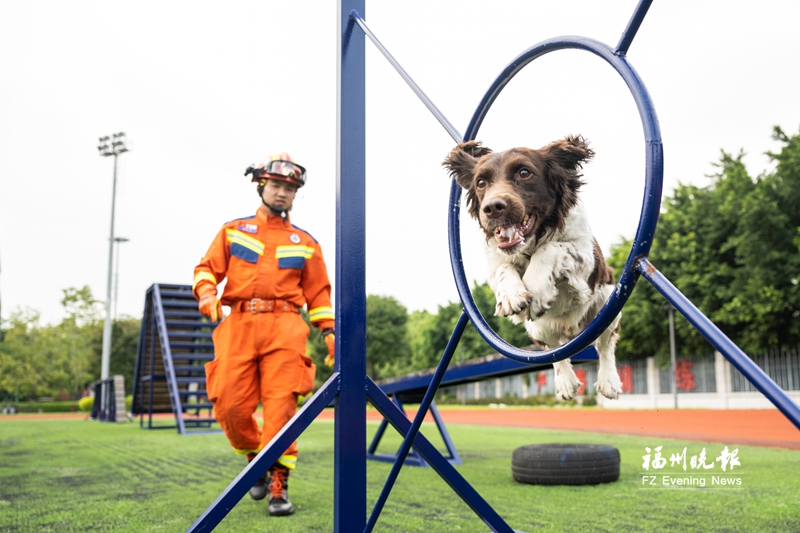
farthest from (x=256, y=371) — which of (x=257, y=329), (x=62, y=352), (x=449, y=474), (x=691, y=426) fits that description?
(x=62, y=352)

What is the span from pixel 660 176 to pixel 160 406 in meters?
14.2

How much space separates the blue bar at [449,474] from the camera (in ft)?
7.78

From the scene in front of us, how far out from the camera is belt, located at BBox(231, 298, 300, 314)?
3721 mm

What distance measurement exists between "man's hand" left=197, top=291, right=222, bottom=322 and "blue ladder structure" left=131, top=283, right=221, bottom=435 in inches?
280

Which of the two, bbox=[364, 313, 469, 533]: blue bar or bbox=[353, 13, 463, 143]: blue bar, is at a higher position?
bbox=[353, 13, 463, 143]: blue bar

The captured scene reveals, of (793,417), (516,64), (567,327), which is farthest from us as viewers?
(516,64)

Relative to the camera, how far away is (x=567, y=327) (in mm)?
1585

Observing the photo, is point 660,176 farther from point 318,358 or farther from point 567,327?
point 318,358

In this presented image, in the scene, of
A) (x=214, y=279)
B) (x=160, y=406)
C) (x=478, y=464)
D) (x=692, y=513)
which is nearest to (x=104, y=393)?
(x=160, y=406)

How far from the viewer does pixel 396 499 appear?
4012 millimetres

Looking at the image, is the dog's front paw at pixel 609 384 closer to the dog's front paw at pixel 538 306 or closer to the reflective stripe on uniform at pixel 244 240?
the dog's front paw at pixel 538 306

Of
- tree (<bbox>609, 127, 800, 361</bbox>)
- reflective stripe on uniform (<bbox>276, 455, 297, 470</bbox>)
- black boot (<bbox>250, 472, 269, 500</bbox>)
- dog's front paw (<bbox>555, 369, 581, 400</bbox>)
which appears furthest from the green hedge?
dog's front paw (<bbox>555, 369, 581, 400</bbox>)

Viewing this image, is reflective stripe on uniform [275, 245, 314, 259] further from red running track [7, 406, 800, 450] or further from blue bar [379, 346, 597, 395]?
red running track [7, 406, 800, 450]

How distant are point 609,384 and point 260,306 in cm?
249
